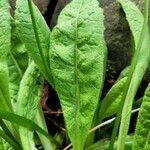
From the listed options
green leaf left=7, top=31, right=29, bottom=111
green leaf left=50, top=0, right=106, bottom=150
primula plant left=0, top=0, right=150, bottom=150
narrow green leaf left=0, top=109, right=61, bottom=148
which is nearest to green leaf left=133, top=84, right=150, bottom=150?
primula plant left=0, top=0, right=150, bottom=150

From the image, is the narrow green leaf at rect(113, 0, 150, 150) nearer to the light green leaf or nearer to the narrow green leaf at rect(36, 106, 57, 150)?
the light green leaf

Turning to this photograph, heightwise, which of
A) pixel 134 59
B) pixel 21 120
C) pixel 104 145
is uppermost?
pixel 134 59

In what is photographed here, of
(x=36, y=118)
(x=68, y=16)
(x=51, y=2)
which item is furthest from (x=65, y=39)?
(x=51, y=2)

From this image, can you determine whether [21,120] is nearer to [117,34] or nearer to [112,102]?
[112,102]

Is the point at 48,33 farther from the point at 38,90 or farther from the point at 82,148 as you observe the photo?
the point at 82,148

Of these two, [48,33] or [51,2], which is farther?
[51,2]

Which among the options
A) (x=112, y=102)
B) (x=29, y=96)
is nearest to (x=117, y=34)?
(x=112, y=102)

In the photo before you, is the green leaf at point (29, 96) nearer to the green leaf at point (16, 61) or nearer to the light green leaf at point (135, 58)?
the green leaf at point (16, 61)

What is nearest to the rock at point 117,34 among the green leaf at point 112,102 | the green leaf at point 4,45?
the green leaf at point 112,102
